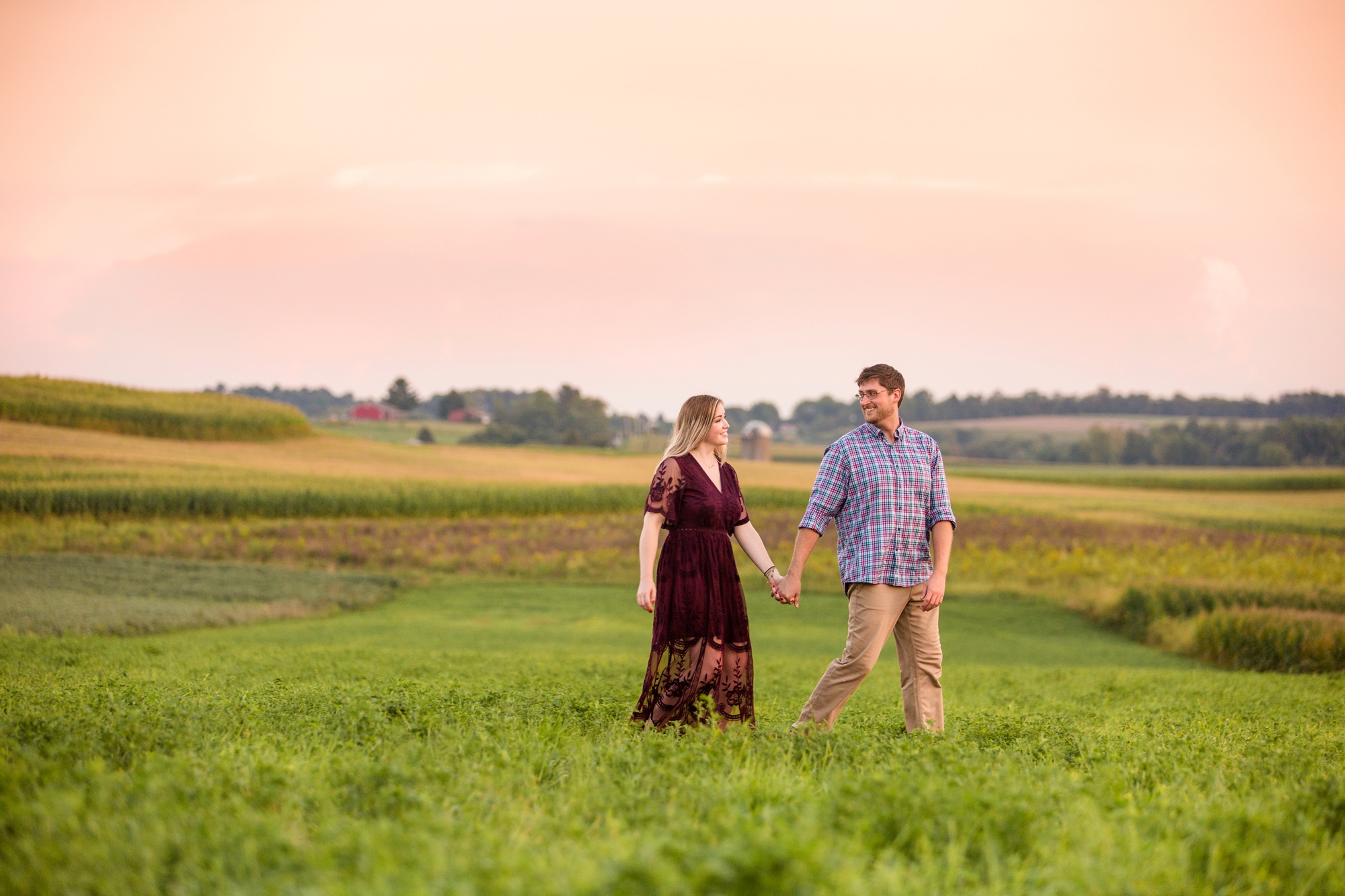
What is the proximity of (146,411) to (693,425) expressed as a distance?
3877 centimetres

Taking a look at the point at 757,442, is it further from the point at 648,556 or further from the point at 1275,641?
the point at 648,556

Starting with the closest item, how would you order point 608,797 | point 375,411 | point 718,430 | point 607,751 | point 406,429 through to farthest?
point 608,797
point 607,751
point 718,430
point 406,429
point 375,411

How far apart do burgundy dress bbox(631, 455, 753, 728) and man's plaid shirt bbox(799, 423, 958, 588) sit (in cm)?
72

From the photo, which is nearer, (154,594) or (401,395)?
(154,594)

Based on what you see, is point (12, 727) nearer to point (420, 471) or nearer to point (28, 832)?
point (28, 832)

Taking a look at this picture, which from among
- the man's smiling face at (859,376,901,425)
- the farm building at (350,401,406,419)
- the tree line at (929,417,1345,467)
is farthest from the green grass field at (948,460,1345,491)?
the farm building at (350,401,406,419)

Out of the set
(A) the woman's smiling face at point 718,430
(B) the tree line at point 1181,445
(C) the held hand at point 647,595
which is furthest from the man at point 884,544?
(B) the tree line at point 1181,445

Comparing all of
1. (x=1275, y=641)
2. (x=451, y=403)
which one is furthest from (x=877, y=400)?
(x=451, y=403)

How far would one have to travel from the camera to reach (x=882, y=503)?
20.1 feet

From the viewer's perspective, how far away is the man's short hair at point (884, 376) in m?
6.22

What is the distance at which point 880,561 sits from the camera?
237 inches

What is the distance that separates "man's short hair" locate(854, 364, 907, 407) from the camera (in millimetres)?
6223

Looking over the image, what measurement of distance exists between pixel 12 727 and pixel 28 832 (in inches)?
85.3


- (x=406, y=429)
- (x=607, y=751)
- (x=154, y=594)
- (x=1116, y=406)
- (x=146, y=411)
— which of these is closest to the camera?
(x=607, y=751)
